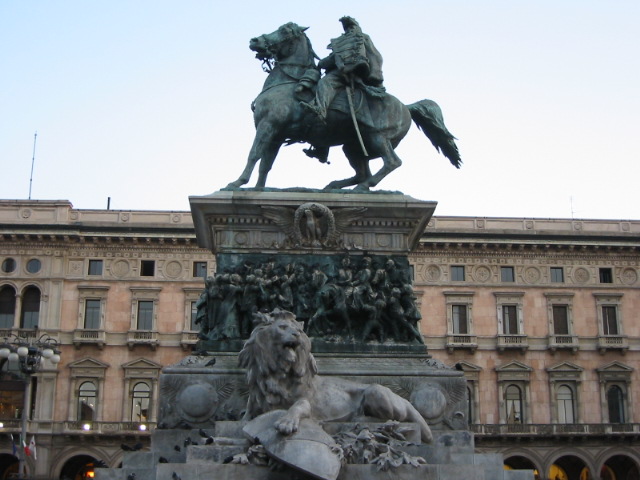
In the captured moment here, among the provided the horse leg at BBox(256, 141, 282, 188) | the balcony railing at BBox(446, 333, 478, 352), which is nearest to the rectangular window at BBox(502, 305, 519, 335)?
the balcony railing at BBox(446, 333, 478, 352)

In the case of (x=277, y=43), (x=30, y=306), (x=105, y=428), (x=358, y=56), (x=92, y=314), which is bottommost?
(x=105, y=428)

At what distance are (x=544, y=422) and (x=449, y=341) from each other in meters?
6.73

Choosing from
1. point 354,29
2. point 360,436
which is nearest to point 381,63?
point 354,29

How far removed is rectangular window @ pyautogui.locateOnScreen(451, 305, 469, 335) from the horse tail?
40.2 meters

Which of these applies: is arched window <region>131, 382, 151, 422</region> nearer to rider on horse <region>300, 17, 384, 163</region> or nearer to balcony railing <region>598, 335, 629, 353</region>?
balcony railing <region>598, 335, 629, 353</region>

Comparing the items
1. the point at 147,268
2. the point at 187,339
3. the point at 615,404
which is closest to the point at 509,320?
the point at 615,404

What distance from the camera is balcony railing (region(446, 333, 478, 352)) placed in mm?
51625

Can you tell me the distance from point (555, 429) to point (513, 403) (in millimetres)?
2641

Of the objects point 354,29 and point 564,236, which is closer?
point 354,29

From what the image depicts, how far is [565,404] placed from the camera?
5162cm

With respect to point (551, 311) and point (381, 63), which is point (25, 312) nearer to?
point (551, 311)

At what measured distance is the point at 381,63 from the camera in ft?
41.9

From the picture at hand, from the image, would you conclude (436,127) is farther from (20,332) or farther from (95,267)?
(20,332)

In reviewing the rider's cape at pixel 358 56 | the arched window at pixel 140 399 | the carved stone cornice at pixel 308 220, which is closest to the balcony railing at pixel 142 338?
the arched window at pixel 140 399
